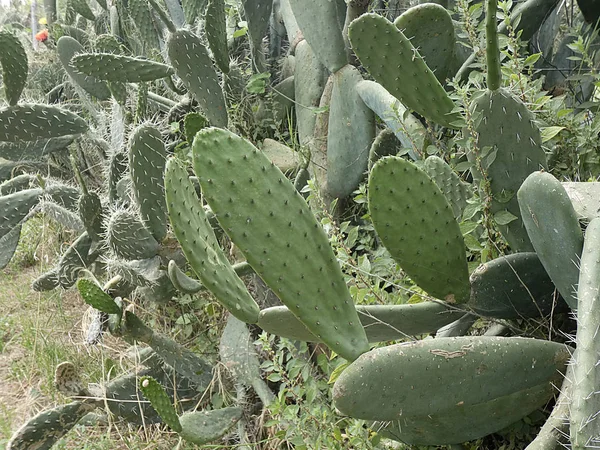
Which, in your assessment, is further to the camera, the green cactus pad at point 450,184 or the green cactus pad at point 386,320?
the green cactus pad at point 450,184

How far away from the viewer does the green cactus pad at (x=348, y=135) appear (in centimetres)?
220

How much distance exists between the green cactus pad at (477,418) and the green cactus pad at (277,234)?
0.86 feet

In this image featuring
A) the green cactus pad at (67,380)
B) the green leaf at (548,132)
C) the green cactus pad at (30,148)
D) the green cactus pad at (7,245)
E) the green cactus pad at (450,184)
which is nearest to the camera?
the green leaf at (548,132)

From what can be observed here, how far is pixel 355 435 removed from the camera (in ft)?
4.71

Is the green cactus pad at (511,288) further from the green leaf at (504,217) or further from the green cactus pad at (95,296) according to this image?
the green cactus pad at (95,296)

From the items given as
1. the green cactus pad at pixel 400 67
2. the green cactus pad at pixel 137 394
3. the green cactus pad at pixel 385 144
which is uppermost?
the green cactus pad at pixel 400 67

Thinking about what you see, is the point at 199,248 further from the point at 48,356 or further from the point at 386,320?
the point at 48,356

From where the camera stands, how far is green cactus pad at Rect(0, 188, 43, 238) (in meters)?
2.34

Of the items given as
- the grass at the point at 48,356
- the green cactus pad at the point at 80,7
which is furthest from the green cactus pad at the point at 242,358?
the green cactus pad at the point at 80,7

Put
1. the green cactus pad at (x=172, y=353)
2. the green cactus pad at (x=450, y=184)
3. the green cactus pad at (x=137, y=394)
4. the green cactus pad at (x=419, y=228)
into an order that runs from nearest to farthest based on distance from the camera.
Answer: the green cactus pad at (x=419, y=228), the green cactus pad at (x=450, y=184), the green cactus pad at (x=172, y=353), the green cactus pad at (x=137, y=394)

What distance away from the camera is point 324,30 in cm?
227

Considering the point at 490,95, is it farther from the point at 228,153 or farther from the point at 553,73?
the point at 553,73

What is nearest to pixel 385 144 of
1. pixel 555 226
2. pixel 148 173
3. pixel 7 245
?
pixel 148 173

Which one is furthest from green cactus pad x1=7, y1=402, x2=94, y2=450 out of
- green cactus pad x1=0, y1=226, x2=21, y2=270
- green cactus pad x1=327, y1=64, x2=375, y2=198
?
green cactus pad x1=327, y1=64, x2=375, y2=198
